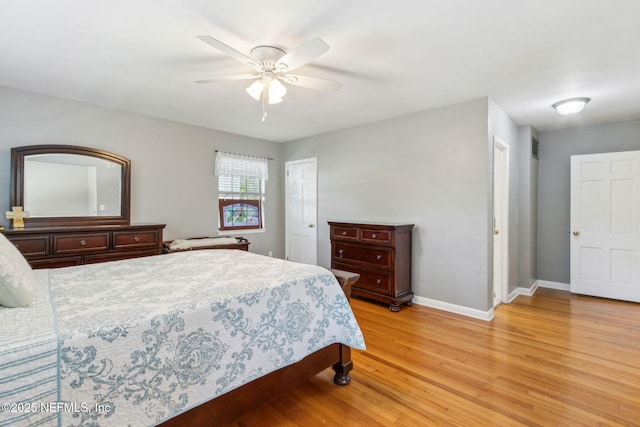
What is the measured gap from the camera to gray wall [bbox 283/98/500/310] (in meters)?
3.31

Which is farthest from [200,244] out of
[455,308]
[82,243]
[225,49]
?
[455,308]

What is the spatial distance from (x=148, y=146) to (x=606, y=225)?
240 inches

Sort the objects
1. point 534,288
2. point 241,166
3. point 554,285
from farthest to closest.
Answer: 1. point 241,166
2. point 554,285
3. point 534,288

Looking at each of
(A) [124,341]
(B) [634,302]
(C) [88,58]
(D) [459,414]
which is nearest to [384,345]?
(D) [459,414]

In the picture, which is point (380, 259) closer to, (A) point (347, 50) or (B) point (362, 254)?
(B) point (362, 254)

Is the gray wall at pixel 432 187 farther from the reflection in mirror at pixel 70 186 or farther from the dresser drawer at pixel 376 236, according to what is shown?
the reflection in mirror at pixel 70 186

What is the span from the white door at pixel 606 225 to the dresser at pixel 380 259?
2.51 metres

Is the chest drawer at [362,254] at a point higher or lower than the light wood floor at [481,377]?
higher

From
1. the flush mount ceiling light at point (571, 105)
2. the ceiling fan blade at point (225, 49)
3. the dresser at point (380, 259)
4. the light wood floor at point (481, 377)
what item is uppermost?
the flush mount ceiling light at point (571, 105)

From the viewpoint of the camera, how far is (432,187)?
368 cm

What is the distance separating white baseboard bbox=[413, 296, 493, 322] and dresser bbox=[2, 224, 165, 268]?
10.6 feet

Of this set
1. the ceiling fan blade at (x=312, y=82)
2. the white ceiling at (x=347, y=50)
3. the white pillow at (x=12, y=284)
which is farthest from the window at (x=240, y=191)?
the white pillow at (x=12, y=284)

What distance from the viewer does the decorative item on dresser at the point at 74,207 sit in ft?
9.54

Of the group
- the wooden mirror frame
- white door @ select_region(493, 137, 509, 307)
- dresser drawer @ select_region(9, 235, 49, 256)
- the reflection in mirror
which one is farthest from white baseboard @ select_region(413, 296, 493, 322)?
dresser drawer @ select_region(9, 235, 49, 256)
